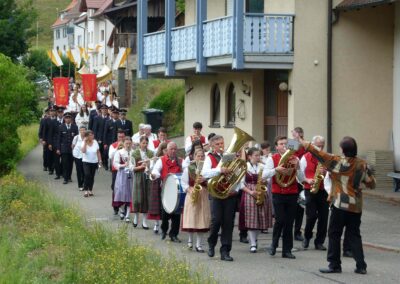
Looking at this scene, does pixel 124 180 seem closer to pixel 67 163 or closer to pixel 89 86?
pixel 67 163

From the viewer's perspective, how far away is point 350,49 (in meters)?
25.8

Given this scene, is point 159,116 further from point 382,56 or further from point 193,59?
point 382,56

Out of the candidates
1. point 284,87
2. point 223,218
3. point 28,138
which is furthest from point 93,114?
point 223,218

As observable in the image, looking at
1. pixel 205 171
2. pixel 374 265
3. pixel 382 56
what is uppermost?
pixel 382 56

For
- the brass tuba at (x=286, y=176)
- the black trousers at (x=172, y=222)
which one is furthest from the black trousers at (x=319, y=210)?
the black trousers at (x=172, y=222)

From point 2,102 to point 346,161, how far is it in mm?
15341

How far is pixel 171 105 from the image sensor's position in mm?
47250

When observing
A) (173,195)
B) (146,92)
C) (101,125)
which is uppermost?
(146,92)

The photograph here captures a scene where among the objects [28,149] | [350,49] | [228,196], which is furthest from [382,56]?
[28,149]

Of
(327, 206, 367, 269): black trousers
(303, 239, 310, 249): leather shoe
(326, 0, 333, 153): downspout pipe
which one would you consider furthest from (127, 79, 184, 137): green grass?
(327, 206, 367, 269): black trousers

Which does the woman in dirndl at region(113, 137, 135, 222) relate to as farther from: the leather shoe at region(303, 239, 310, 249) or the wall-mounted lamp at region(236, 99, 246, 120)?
the wall-mounted lamp at region(236, 99, 246, 120)

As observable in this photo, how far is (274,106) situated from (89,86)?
8.35m

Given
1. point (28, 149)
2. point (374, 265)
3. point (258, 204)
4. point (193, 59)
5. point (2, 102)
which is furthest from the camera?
point (28, 149)

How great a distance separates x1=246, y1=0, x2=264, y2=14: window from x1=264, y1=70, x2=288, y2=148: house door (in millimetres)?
1685
